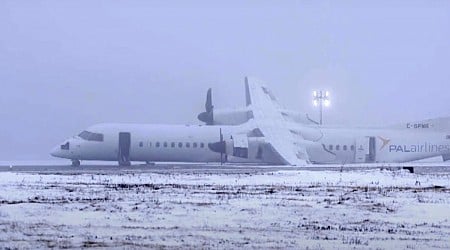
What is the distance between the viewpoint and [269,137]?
Answer: 51281 millimetres


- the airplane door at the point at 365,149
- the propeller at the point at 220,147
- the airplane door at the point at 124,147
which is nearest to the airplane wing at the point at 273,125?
the propeller at the point at 220,147

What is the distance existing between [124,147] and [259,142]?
937cm

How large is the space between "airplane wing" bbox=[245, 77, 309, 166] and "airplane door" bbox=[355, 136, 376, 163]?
472 centimetres

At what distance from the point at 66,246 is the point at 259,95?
4860 cm

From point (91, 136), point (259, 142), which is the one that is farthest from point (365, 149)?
point (91, 136)

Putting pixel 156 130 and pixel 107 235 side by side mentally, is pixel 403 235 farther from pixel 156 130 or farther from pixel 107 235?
pixel 156 130

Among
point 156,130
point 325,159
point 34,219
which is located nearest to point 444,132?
point 325,159

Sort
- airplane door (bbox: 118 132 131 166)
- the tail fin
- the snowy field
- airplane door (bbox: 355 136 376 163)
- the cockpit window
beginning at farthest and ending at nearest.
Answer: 1. the tail fin
2. airplane door (bbox: 355 136 376 163)
3. the cockpit window
4. airplane door (bbox: 118 132 131 166)
5. the snowy field

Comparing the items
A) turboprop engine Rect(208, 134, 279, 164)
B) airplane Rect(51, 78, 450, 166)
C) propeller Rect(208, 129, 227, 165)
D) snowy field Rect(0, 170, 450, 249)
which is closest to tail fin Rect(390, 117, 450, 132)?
airplane Rect(51, 78, 450, 166)

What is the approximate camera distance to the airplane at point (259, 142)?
5138 centimetres

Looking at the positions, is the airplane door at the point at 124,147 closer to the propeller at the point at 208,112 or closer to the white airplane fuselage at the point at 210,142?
the white airplane fuselage at the point at 210,142

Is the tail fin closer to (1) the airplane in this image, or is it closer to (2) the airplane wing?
(1) the airplane

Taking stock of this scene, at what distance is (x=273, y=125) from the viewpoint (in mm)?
53656

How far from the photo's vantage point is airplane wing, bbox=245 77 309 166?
159 ft
